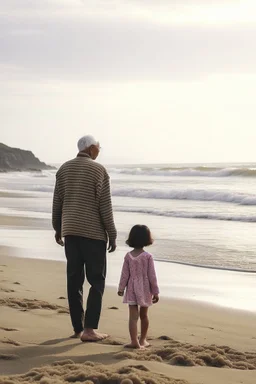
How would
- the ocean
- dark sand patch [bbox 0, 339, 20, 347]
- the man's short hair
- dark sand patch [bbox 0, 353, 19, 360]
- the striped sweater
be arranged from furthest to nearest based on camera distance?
1. the ocean
2. the man's short hair
3. the striped sweater
4. dark sand patch [bbox 0, 339, 20, 347]
5. dark sand patch [bbox 0, 353, 19, 360]

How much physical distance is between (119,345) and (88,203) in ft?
4.02

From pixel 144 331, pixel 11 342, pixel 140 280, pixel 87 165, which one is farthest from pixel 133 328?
pixel 87 165

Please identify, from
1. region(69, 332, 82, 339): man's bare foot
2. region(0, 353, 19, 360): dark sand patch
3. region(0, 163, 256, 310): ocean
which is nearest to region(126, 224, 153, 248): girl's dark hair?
region(69, 332, 82, 339): man's bare foot

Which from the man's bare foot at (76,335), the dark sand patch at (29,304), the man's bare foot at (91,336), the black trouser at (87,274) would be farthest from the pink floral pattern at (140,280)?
the dark sand patch at (29,304)

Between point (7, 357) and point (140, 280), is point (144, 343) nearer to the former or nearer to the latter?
point (140, 280)

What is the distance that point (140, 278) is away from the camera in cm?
577

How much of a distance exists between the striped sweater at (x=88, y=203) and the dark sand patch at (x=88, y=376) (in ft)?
4.82

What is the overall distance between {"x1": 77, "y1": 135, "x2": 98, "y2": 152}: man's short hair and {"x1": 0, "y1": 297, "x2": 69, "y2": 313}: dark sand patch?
189 cm

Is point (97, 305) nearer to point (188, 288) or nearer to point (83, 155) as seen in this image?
point (83, 155)

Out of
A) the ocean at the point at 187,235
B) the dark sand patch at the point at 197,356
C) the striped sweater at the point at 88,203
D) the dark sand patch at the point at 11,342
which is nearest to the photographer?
→ the dark sand patch at the point at 197,356

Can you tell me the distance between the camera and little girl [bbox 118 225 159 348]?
574 cm

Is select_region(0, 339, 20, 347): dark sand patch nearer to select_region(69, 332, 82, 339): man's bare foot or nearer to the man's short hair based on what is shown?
select_region(69, 332, 82, 339): man's bare foot

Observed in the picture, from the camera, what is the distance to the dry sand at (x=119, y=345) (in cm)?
459

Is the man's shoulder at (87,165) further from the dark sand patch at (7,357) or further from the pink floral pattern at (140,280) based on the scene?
the dark sand patch at (7,357)
